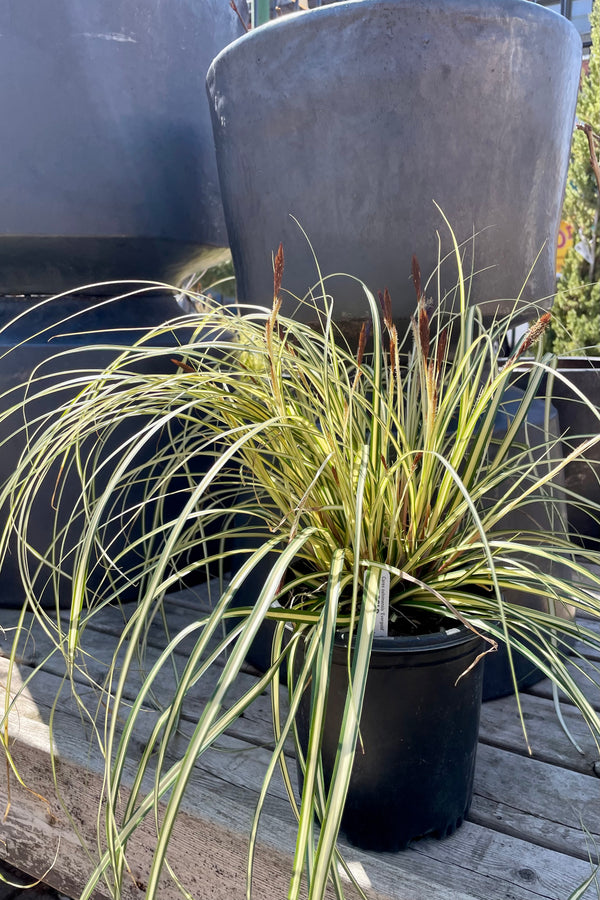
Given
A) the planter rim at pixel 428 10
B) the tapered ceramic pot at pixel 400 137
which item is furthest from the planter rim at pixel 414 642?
the planter rim at pixel 428 10

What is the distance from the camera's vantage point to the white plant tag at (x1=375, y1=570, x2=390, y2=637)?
2.36ft

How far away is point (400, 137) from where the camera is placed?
100cm

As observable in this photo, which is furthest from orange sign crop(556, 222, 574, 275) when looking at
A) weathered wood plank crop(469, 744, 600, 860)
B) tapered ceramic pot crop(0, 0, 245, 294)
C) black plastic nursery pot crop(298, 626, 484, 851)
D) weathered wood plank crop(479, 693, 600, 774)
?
black plastic nursery pot crop(298, 626, 484, 851)

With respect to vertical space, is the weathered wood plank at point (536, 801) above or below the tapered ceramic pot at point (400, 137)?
below

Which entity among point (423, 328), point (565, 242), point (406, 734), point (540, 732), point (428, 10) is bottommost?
point (565, 242)

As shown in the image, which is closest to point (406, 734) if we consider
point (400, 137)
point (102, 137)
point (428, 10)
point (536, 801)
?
point (536, 801)

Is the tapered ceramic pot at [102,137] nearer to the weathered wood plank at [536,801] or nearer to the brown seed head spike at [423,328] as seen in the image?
the brown seed head spike at [423,328]

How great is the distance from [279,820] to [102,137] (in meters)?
1.17

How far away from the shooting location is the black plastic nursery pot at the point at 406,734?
0.71m

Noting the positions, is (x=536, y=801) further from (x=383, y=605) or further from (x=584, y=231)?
(x=584, y=231)

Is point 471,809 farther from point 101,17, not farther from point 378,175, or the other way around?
point 101,17

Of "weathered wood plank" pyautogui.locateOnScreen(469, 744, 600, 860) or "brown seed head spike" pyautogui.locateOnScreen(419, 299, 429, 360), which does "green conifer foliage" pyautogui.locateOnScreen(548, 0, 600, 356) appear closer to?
"weathered wood plank" pyautogui.locateOnScreen(469, 744, 600, 860)

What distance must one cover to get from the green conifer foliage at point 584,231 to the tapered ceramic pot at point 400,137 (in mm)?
4960

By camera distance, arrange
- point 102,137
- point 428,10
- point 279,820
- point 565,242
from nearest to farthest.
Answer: point 279,820, point 428,10, point 102,137, point 565,242
